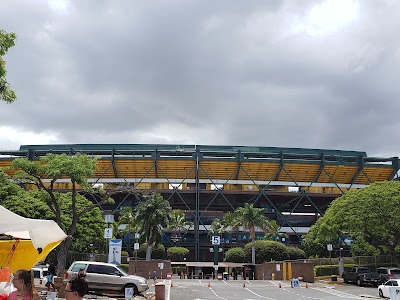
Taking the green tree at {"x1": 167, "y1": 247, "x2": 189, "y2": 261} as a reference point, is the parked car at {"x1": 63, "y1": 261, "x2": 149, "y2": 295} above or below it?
below

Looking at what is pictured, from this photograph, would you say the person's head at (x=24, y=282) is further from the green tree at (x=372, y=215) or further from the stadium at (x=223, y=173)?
the stadium at (x=223, y=173)

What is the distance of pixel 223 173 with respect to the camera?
78312 millimetres

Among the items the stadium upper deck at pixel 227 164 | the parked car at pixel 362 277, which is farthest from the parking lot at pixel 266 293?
the stadium upper deck at pixel 227 164

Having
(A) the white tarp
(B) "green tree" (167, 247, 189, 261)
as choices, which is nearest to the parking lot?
(A) the white tarp

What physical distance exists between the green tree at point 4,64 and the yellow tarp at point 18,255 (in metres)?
4.84

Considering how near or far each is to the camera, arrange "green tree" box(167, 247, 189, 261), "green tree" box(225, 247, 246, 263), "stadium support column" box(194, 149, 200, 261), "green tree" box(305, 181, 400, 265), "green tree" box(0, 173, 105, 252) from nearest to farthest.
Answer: "green tree" box(305, 181, 400, 265) → "green tree" box(0, 173, 105, 252) → "green tree" box(225, 247, 246, 263) → "green tree" box(167, 247, 189, 261) → "stadium support column" box(194, 149, 200, 261)

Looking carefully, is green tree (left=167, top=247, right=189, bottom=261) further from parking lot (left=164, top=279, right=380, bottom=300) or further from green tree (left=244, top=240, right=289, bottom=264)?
parking lot (left=164, top=279, right=380, bottom=300)

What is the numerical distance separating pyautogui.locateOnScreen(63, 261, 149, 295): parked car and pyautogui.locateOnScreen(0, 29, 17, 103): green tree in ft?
31.8

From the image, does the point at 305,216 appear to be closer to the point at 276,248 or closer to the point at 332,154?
the point at 332,154

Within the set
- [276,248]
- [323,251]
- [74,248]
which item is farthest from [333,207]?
[74,248]

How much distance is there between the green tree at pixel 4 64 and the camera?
48.4 ft

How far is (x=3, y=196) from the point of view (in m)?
42.2

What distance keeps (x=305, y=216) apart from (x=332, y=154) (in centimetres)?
1354

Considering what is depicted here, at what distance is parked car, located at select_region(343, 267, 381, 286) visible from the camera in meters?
36.9
